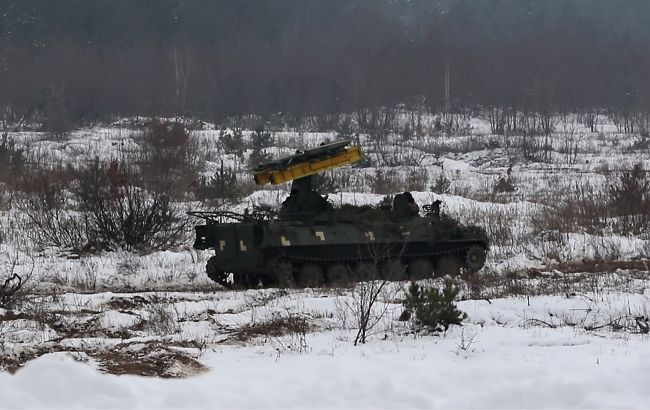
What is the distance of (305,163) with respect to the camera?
15359 millimetres

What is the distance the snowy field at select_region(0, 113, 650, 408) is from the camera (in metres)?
6.92

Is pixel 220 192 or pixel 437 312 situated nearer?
pixel 437 312

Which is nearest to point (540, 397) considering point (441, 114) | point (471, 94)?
point (441, 114)

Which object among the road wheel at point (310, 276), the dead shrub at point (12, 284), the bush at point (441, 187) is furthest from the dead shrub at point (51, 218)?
the bush at point (441, 187)

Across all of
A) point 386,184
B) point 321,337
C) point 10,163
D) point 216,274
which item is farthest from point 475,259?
point 10,163

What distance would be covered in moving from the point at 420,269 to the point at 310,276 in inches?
72.5

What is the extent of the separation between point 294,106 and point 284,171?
42.8 m

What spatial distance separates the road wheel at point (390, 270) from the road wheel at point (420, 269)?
21cm

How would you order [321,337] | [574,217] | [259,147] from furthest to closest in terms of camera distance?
[259,147], [574,217], [321,337]

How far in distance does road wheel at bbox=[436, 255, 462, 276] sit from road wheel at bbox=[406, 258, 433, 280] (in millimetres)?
207

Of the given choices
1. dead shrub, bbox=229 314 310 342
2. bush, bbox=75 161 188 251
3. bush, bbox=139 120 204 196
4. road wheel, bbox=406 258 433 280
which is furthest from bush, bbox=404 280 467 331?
bush, bbox=139 120 204 196

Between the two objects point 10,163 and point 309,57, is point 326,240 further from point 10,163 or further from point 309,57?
point 309,57

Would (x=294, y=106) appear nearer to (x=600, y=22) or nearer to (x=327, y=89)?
(x=327, y=89)

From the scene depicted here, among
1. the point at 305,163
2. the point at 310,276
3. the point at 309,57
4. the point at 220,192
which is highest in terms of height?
the point at 309,57
